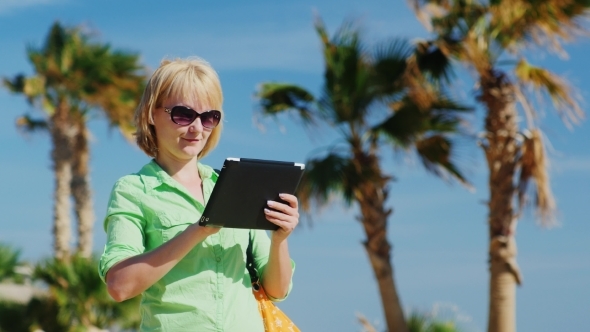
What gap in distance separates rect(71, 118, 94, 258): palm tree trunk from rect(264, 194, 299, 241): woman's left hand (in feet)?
52.1

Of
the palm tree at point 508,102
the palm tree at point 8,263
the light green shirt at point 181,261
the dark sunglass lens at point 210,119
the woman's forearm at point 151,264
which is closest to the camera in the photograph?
the woman's forearm at point 151,264

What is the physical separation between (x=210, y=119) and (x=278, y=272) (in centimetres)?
48

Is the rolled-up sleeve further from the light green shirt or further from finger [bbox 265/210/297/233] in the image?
finger [bbox 265/210/297/233]

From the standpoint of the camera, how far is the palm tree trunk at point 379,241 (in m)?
12.7

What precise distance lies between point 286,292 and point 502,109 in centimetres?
993

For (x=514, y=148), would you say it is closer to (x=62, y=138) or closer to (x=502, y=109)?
(x=502, y=109)

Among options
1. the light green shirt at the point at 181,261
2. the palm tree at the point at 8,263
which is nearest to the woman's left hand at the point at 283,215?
the light green shirt at the point at 181,261

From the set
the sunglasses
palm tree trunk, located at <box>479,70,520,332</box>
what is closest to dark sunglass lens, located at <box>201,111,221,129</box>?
the sunglasses

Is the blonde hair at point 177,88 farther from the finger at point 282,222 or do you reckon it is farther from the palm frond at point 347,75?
the palm frond at point 347,75

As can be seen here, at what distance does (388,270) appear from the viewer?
12859 millimetres

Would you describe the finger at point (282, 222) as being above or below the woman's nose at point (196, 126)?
below

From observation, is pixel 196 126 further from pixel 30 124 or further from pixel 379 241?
pixel 30 124

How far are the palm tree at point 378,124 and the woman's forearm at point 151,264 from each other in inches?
399

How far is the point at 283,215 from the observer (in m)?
2.32
